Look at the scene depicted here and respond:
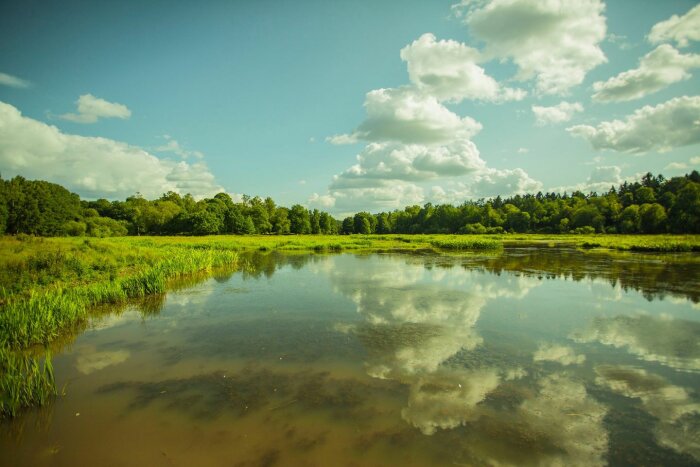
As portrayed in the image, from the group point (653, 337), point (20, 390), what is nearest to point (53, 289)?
point (20, 390)

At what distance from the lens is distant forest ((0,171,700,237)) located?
65.5 meters

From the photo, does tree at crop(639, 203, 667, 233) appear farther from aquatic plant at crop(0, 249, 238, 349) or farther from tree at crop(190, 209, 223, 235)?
tree at crop(190, 209, 223, 235)

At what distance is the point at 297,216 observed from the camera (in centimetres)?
11362

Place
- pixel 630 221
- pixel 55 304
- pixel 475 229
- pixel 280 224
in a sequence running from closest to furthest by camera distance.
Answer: pixel 55 304, pixel 630 221, pixel 280 224, pixel 475 229

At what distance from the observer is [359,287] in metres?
22.2

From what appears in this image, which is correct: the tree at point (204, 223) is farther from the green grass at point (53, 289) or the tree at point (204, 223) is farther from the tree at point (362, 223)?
the tree at point (362, 223)

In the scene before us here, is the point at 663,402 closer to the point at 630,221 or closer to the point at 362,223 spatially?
the point at 630,221

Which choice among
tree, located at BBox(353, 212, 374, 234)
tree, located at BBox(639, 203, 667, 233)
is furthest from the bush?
tree, located at BBox(353, 212, 374, 234)

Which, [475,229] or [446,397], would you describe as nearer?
[446,397]

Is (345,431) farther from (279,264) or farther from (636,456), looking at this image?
(279,264)

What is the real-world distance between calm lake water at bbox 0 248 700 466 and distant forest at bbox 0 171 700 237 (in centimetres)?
6779

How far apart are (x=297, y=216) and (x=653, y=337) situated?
105 metres

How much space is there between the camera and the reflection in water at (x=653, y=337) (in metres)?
10.5

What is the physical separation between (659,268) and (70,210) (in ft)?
304
